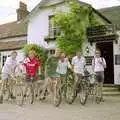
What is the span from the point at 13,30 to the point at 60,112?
85.9 feet

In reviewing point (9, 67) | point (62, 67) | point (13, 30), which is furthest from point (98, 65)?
point (13, 30)

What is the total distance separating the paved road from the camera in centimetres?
1093

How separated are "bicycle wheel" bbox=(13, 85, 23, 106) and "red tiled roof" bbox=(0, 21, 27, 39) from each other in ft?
63.6

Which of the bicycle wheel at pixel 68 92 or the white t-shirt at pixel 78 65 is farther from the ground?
the white t-shirt at pixel 78 65

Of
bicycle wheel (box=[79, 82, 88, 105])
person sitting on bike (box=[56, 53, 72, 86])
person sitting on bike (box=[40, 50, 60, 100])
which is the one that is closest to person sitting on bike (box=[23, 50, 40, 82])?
person sitting on bike (box=[40, 50, 60, 100])

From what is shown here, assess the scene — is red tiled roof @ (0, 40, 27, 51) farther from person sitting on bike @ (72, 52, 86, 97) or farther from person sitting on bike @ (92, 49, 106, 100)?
person sitting on bike @ (72, 52, 86, 97)

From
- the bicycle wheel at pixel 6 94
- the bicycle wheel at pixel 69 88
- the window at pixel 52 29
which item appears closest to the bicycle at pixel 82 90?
the bicycle wheel at pixel 69 88

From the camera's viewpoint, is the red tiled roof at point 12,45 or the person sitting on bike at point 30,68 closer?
the person sitting on bike at point 30,68

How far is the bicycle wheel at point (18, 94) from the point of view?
1437 centimetres

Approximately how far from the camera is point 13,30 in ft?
123

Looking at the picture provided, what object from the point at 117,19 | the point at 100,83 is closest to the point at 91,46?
the point at 117,19

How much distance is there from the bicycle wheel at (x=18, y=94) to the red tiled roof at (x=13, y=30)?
63.6ft

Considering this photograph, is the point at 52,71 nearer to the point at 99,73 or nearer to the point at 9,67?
the point at 9,67

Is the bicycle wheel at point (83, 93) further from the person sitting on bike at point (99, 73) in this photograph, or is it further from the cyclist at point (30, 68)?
the cyclist at point (30, 68)
